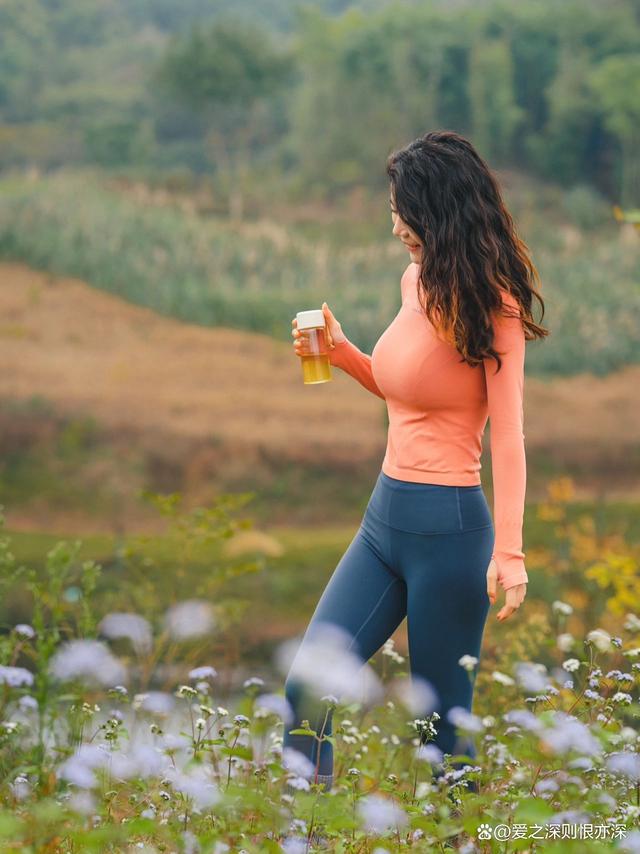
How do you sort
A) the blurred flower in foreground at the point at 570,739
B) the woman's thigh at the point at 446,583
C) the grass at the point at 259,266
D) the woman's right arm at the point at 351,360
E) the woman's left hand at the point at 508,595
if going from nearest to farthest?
the blurred flower in foreground at the point at 570,739
the woman's left hand at the point at 508,595
the woman's thigh at the point at 446,583
the woman's right arm at the point at 351,360
the grass at the point at 259,266

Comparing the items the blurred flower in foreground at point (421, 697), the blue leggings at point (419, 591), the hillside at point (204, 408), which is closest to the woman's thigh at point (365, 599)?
the blue leggings at point (419, 591)

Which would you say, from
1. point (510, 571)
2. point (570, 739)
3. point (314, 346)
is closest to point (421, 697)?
point (510, 571)

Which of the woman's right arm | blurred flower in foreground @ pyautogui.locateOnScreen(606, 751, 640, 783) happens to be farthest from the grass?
blurred flower in foreground @ pyautogui.locateOnScreen(606, 751, 640, 783)

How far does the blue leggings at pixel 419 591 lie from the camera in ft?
7.57

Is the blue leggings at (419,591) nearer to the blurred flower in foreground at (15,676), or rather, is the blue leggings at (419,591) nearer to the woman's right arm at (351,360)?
the woman's right arm at (351,360)

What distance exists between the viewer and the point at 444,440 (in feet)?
7.60

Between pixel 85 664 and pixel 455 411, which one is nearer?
pixel 85 664

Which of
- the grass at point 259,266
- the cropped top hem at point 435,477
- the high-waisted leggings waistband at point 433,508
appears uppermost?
the grass at point 259,266

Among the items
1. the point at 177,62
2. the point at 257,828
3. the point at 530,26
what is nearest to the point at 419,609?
the point at 257,828

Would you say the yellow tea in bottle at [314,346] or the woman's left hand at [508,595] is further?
the yellow tea in bottle at [314,346]

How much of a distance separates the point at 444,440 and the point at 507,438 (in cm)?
13

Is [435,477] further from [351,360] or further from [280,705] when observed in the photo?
[280,705]

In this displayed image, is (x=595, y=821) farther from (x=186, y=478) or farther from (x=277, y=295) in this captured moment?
(x=277, y=295)

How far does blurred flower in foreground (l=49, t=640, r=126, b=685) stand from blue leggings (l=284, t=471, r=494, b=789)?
467 mm
